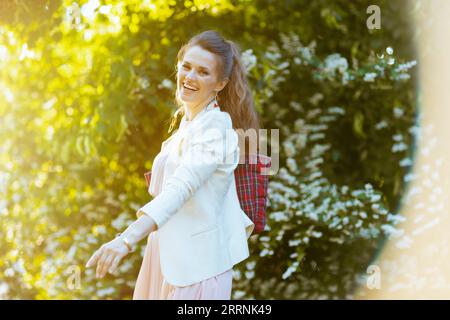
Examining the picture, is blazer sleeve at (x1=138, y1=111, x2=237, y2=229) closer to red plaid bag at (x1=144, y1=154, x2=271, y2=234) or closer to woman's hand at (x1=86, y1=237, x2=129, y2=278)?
woman's hand at (x1=86, y1=237, x2=129, y2=278)

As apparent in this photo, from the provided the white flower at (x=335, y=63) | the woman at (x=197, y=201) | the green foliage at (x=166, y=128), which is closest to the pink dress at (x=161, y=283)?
the woman at (x=197, y=201)

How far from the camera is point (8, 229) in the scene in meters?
5.21

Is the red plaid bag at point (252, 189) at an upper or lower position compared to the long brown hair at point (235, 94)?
lower

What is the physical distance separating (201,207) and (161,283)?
348 millimetres

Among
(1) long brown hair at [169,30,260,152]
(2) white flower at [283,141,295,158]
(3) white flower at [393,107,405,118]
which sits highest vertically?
(3) white flower at [393,107,405,118]

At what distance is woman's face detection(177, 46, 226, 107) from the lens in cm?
236

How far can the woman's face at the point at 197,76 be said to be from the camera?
2.36m

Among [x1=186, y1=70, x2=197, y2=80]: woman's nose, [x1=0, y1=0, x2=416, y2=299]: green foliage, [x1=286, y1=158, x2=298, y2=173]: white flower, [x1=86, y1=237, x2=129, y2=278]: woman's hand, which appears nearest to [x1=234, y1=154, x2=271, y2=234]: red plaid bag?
[x1=186, y1=70, x2=197, y2=80]: woman's nose

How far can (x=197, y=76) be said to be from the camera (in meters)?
2.36

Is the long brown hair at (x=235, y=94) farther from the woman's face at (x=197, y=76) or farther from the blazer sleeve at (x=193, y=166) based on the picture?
the blazer sleeve at (x=193, y=166)

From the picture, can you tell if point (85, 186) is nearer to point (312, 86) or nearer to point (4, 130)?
point (4, 130)

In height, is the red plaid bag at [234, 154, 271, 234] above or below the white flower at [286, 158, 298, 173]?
below

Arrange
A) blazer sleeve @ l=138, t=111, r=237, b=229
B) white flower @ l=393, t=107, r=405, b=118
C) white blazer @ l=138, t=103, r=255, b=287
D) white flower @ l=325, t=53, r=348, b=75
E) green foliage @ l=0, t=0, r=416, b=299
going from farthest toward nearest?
white flower @ l=393, t=107, r=405, b=118
white flower @ l=325, t=53, r=348, b=75
green foliage @ l=0, t=0, r=416, b=299
white blazer @ l=138, t=103, r=255, b=287
blazer sleeve @ l=138, t=111, r=237, b=229

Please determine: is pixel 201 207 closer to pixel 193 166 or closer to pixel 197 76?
pixel 193 166
